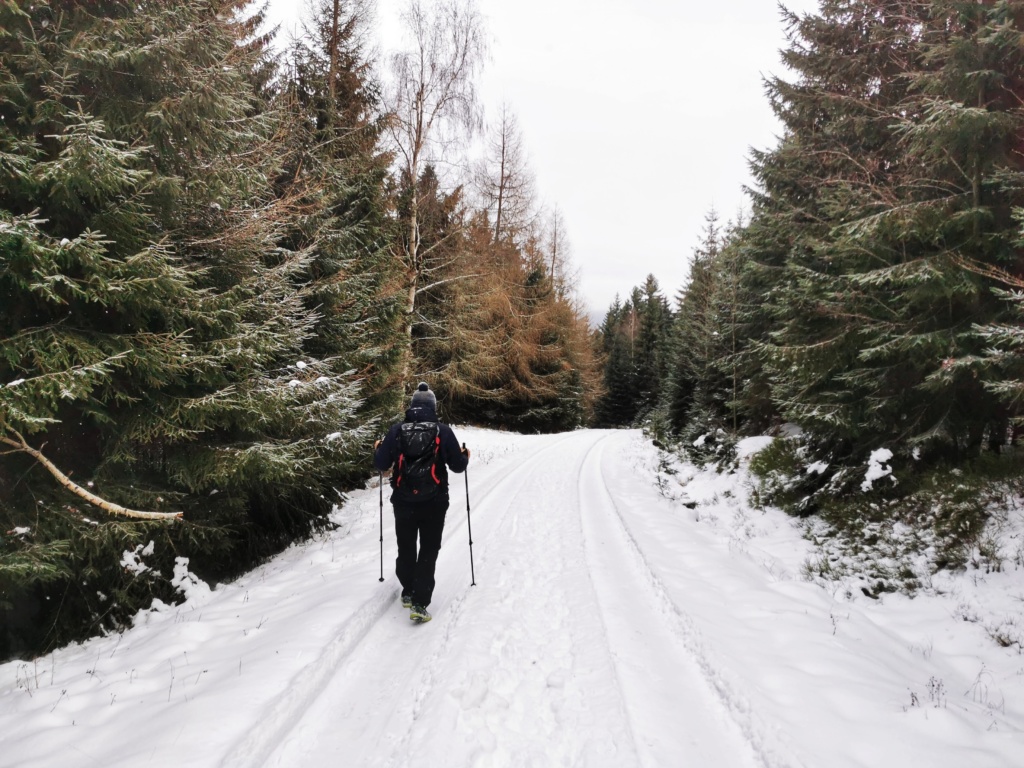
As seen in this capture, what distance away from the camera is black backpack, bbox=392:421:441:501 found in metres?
4.59

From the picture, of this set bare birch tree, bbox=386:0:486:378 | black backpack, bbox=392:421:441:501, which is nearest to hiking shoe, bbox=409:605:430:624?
black backpack, bbox=392:421:441:501

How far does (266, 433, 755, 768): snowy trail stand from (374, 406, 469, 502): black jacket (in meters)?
1.41

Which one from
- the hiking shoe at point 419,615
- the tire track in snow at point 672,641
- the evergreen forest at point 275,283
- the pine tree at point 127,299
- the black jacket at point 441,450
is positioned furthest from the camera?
the black jacket at point 441,450

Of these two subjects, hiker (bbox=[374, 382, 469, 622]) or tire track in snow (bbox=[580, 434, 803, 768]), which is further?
hiker (bbox=[374, 382, 469, 622])

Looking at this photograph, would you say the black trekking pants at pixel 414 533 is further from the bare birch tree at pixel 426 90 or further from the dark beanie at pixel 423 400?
the bare birch tree at pixel 426 90

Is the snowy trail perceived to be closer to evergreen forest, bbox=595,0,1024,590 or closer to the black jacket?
the black jacket

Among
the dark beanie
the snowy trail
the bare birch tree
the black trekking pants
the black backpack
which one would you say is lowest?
the snowy trail

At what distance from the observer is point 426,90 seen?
1268 cm

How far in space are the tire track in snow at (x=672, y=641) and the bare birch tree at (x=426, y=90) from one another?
7.95 metres

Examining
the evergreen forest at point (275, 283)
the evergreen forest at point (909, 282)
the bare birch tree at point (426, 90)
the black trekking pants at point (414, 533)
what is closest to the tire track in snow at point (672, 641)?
the black trekking pants at point (414, 533)

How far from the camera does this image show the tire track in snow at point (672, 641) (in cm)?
271

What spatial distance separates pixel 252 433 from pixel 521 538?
13.5 ft

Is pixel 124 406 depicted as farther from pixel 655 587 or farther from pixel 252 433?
pixel 655 587

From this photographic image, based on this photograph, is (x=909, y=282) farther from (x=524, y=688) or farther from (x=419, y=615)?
(x=419, y=615)
